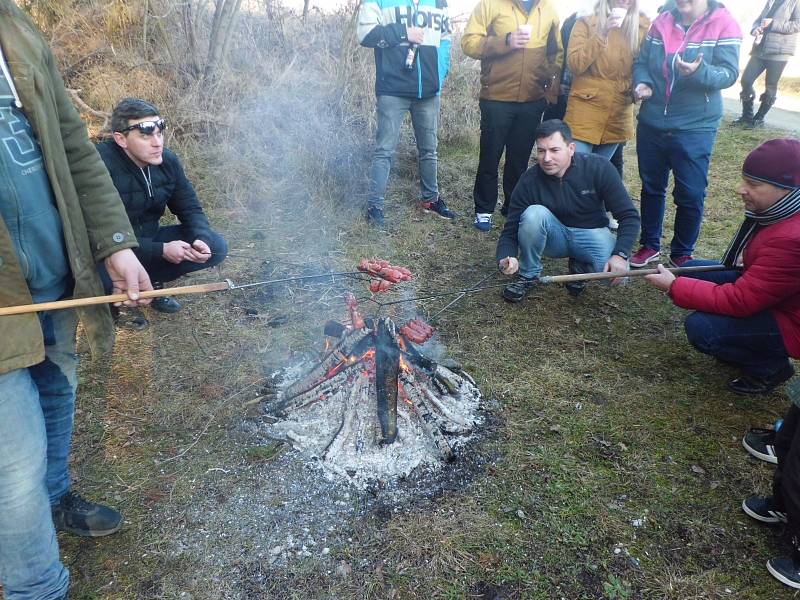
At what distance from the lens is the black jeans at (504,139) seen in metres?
4.78

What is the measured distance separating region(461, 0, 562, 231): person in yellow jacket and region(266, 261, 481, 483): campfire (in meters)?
2.64

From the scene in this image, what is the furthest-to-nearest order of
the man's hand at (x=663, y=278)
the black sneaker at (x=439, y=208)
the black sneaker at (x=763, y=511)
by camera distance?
the black sneaker at (x=439, y=208), the man's hand at (x=663, y=278), the black sneaker at (x=763, y=511)

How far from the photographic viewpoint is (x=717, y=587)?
2045 millimetres

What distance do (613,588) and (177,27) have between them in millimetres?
7810

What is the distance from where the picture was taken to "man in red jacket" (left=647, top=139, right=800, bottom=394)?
8.36ft

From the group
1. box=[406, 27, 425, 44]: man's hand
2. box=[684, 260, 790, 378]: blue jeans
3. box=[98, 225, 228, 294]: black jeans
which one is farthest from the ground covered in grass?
box=[406, 27, 425, 44]: man's hand

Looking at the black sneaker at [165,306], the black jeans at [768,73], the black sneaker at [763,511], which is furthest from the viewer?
the black jeans at [768,73]

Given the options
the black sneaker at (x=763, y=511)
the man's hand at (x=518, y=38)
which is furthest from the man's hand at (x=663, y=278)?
the man's hand at (x=518, y=38)

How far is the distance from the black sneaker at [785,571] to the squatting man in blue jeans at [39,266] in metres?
2.72

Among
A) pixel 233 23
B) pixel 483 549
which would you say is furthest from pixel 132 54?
pixel 483 549

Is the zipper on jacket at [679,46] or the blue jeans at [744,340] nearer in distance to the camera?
the blue jeans at [744,340]

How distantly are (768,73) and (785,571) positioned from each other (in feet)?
27.0

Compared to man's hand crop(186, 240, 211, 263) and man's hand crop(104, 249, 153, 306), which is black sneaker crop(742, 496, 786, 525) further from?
man's hand crop(186, 240, 211, 263)

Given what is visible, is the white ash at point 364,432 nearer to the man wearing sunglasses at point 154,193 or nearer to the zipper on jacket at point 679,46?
the man wearing sunglasses at point 154,193
